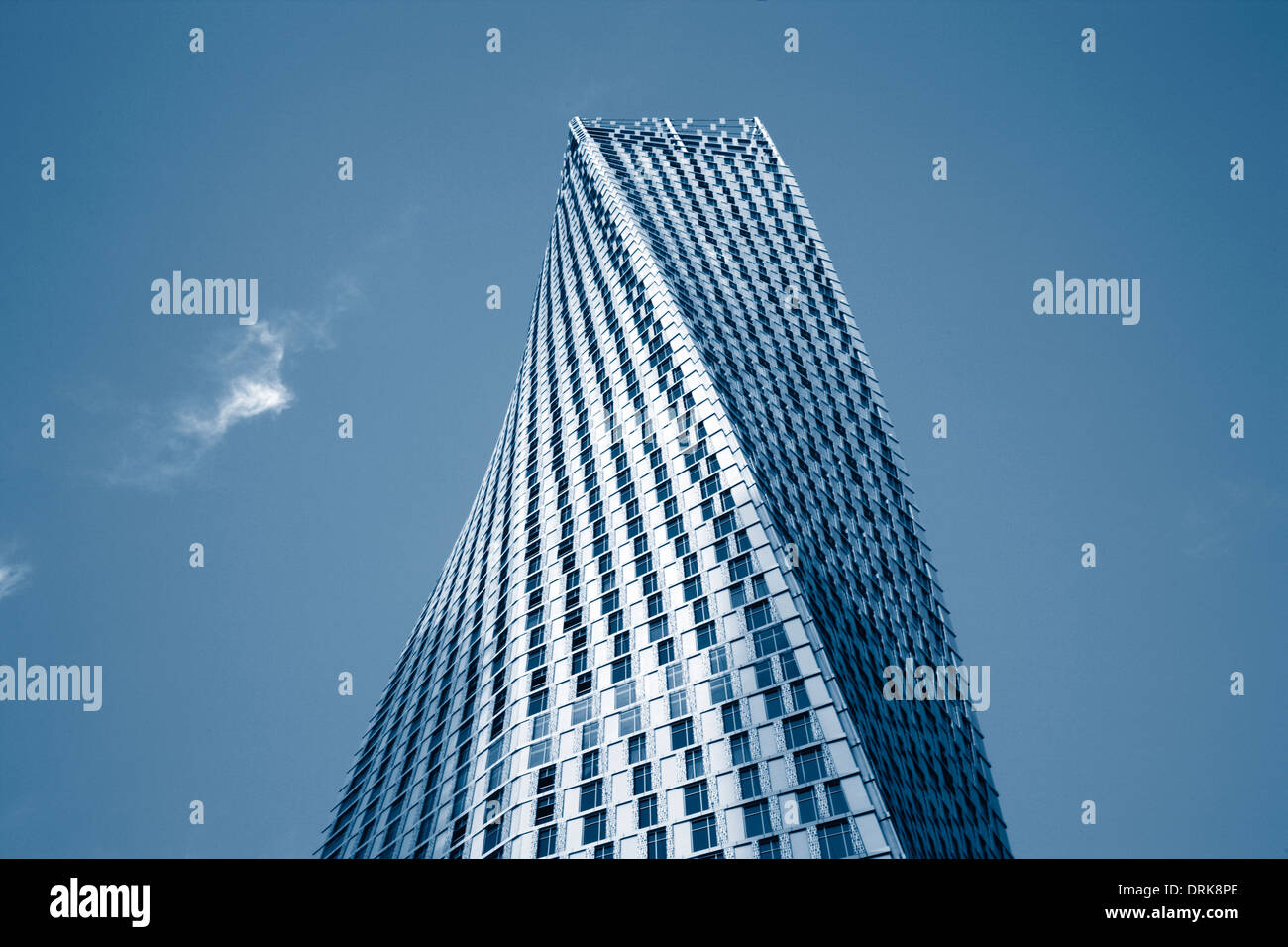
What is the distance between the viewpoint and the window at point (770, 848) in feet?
167

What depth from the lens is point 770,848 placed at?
2023 inches

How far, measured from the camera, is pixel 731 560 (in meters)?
69.2

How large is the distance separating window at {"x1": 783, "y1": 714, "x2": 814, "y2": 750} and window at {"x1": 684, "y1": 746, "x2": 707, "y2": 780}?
4776 millimetres

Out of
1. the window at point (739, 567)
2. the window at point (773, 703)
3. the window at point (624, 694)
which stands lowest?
the window at point (773, 703)

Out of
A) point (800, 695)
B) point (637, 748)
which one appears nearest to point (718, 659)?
point (800, 695)

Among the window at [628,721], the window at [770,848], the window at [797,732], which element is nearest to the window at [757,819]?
the window at [770,848]

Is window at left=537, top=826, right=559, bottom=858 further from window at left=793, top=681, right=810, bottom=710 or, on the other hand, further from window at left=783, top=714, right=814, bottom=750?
window at left=793, top=681, right=810, bottom=710

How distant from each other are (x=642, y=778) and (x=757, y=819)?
8.43m

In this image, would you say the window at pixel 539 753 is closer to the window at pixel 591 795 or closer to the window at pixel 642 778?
the window at pixel 591 795

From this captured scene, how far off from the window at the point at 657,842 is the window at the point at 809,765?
7533 millimetres
